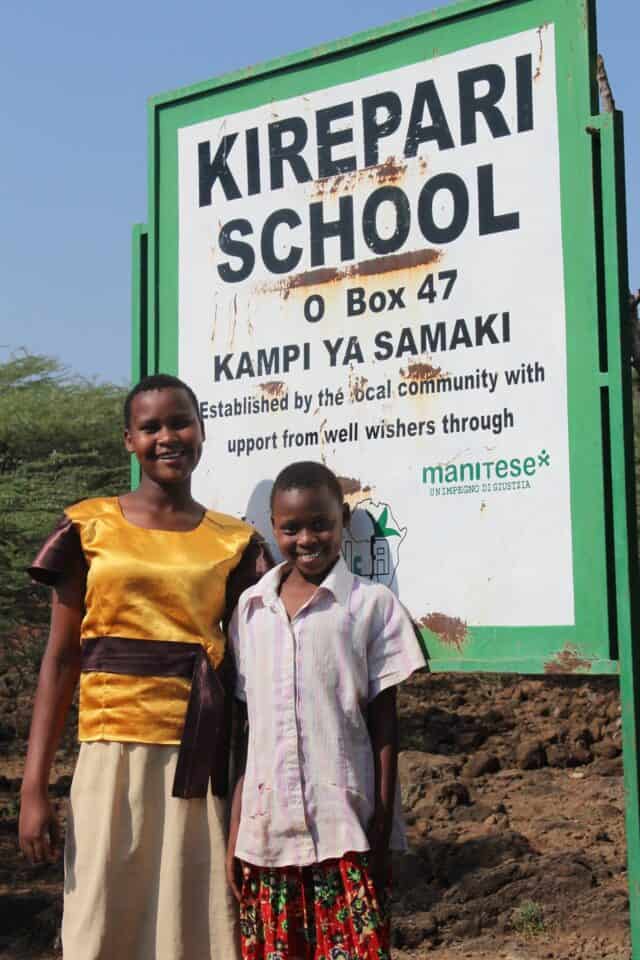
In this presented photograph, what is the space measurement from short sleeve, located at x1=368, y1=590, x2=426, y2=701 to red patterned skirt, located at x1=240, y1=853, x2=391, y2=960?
348 mm

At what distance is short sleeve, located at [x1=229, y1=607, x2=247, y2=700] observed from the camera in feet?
8.90

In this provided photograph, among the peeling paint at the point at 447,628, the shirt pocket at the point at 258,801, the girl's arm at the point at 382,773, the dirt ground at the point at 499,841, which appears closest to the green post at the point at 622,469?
the peeling paint at the point at 447,628

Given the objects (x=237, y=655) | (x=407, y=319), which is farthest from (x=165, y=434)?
(x=407, y=319)

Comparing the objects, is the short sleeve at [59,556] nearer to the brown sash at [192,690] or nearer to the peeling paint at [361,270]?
the brown sash at [192,690]

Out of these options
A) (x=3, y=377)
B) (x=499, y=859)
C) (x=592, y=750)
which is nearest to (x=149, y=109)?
(x=499, y=859)

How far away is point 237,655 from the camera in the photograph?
8.98 ft

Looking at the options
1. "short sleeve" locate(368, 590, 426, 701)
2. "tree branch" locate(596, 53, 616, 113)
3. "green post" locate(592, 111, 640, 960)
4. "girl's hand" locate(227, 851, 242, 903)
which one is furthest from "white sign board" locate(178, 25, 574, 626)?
"tree branch" locate(596, 53, 616, 113)

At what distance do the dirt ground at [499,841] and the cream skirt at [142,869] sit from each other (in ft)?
6.36

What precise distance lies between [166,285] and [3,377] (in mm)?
7909

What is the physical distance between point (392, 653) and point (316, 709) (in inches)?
7.8

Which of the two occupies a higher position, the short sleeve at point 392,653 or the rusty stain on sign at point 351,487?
the rusty stain on sign at point 351,487

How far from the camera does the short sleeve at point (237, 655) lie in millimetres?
2713

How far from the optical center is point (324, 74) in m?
3.42

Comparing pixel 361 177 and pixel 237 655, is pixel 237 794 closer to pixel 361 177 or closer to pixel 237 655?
pixel 237 655
